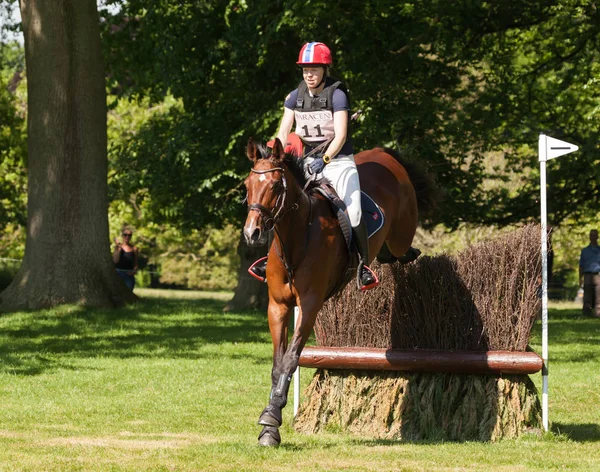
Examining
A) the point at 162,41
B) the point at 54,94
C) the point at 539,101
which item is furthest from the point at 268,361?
the point at 539,101

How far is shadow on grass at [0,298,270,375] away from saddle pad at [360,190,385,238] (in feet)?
22.6

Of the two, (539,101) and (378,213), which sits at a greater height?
(539,101)

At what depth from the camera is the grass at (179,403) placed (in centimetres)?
766

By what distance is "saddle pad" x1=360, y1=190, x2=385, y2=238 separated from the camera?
931 cm

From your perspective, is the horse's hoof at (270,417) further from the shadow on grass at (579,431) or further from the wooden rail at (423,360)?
the shadow on grass at (579,431)

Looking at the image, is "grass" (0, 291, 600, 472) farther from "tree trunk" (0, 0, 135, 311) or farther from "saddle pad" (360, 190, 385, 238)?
"saddle pad" (360, 190, 385, 238)

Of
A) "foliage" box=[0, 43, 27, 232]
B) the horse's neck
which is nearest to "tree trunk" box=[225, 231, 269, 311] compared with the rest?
"foliage" box=[0, 43, 27, 232]

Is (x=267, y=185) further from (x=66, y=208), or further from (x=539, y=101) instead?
(x=539, y=101)

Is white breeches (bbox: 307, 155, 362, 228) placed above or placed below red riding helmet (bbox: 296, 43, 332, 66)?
below

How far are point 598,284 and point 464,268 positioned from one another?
15950 mm

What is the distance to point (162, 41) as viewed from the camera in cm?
2334

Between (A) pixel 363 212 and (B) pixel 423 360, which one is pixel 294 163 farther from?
(B) pixel 423 360

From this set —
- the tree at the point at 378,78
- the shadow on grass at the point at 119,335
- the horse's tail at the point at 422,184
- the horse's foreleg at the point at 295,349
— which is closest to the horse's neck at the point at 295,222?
the horse's foreleg at the point at 295,349

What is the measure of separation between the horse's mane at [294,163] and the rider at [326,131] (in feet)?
0.41
